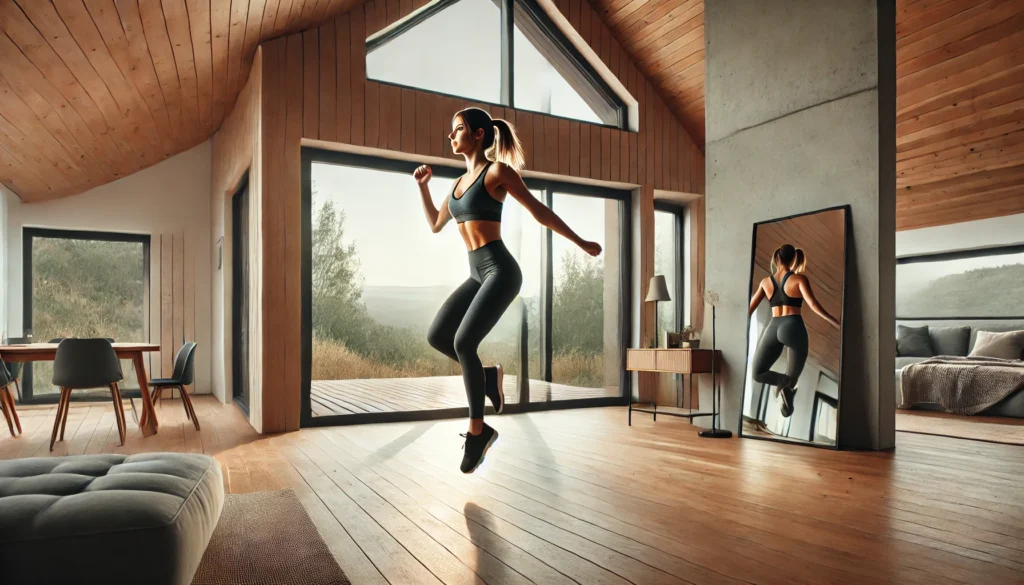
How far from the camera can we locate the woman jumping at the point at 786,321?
14.8 ft

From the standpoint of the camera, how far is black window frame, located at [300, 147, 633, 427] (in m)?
5.34

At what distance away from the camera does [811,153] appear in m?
4.60

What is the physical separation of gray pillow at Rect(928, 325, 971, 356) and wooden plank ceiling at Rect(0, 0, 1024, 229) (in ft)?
4.74

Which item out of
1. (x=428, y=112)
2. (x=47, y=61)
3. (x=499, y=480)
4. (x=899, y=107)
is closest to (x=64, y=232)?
(x=47, y=61)

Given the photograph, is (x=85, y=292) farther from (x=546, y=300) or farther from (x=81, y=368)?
(x=546, y=300)

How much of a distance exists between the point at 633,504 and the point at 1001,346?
6.15 meters

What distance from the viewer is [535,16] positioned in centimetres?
682

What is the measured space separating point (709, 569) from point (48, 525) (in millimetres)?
1673

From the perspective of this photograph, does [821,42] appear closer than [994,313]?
Yes

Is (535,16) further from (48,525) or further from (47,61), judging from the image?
(48,525)

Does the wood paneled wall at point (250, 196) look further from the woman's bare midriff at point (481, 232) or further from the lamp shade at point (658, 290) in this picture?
the lamp shade at point (658, 290)

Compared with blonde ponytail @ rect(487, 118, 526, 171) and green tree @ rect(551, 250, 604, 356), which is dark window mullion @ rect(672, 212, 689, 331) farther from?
blonde ponytail @ rect(487, 118, 526, 171)

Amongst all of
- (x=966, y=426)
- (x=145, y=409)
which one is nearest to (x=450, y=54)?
(x=145, y=409)

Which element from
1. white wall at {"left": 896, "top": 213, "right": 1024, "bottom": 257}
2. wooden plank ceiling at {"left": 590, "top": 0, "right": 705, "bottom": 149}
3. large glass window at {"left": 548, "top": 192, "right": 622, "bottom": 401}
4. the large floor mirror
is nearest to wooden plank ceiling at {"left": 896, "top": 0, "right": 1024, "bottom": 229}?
white wall at {"left": 896, "top": 213, "right": 1024, "bottom": 257}
